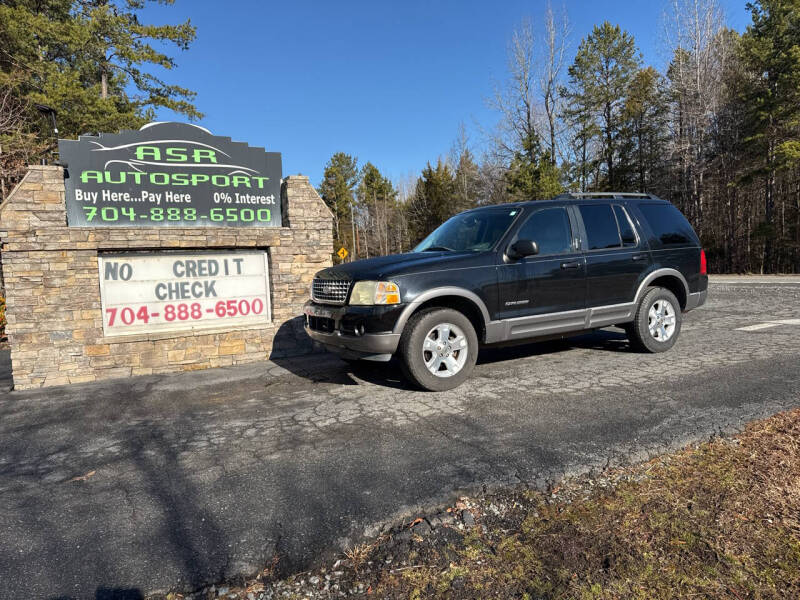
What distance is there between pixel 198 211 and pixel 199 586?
6373mm

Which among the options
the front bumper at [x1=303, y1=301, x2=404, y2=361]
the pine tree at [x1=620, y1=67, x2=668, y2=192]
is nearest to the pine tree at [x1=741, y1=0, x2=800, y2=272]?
the pine tree at [x1=620, y1=67, x2=668, y2=192]

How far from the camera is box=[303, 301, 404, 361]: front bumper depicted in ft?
15.8

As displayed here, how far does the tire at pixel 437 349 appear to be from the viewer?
491 centimetres

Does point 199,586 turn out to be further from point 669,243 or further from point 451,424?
point 669,243

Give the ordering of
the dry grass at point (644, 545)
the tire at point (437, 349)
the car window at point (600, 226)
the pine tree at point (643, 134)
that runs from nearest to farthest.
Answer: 1. the dry grass at point (644, 545)
2. the tire at point (437, 349)
3. the car window at point (600, 226)
4. the pine tree at point (643, 134)

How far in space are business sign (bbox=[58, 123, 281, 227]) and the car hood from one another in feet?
9.94

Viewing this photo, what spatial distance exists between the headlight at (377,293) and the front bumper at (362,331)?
62 millimetres

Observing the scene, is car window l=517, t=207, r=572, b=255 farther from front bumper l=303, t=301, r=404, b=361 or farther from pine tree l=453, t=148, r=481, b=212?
pine tree l=453, t=148, r=481, b=212

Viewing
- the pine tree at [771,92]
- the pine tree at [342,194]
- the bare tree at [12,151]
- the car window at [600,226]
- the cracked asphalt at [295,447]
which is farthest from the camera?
the pine tree at [342,194]

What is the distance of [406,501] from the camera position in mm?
2764

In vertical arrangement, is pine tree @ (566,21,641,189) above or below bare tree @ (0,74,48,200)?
above

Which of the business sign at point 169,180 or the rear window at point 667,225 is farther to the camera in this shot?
the business sign at point 169,180

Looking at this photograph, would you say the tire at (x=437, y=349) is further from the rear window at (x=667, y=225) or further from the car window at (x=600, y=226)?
the rear window at (x=667, y=225)

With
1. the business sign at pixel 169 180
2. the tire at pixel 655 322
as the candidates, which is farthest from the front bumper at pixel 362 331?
the tire at pixel 655 322
